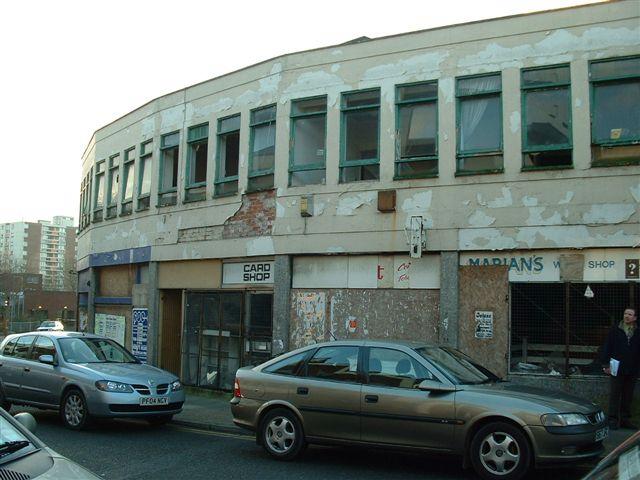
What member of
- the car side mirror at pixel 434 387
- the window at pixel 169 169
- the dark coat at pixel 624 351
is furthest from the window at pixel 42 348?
the dark coat at pixel 624 351

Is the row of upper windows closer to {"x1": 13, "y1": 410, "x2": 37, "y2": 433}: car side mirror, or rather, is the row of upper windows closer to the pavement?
the pavement

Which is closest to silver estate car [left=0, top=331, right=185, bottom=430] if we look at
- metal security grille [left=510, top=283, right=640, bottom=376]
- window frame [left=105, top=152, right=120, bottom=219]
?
metal security grille [left=510, top=283, right=640, bottom=376]

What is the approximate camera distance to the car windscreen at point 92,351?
1180 centimetres

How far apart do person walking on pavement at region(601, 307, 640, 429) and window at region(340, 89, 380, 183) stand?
18.0ft

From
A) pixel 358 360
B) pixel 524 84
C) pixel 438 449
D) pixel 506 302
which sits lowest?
pixel 438 449

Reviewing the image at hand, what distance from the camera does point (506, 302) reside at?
12.5 meters

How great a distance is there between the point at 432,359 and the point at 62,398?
6.32 meters

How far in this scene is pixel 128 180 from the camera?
20.7m

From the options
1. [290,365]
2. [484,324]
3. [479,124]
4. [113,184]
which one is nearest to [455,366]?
[290,365]

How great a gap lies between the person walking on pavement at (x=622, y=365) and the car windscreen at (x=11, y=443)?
356 inches

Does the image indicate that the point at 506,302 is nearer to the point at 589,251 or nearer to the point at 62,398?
the point at 589,251

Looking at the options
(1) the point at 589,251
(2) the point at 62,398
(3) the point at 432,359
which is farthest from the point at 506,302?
(2) the point at 62,398

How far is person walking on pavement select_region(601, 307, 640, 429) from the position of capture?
423 inches

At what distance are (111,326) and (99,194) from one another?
15.2ft
